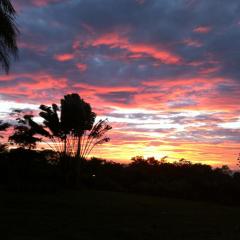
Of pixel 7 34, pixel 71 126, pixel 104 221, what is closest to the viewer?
pixel 7 34

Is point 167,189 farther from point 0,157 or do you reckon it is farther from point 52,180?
point 0,157

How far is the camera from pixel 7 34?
10922 millimetres

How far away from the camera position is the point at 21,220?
48.2ft

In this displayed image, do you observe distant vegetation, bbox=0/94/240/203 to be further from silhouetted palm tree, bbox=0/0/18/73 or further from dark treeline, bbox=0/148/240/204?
silhouetted palm tree, bbox=0/0/18/73

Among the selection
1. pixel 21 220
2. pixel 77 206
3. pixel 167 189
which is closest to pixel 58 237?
pixel 21 220

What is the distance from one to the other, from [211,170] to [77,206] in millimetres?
15652

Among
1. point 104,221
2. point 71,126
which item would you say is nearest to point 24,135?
point 71,126

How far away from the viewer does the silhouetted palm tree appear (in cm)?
1091

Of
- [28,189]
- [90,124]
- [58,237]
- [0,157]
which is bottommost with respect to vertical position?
[58,237]

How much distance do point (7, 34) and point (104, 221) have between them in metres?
7.20

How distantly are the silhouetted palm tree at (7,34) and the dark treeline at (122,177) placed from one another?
54.7 feet

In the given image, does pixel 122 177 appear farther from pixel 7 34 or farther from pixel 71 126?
pixel 7 34

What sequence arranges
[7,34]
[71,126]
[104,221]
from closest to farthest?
[7,34] < [104,221] < [71,126]

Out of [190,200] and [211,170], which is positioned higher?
[211,170]
